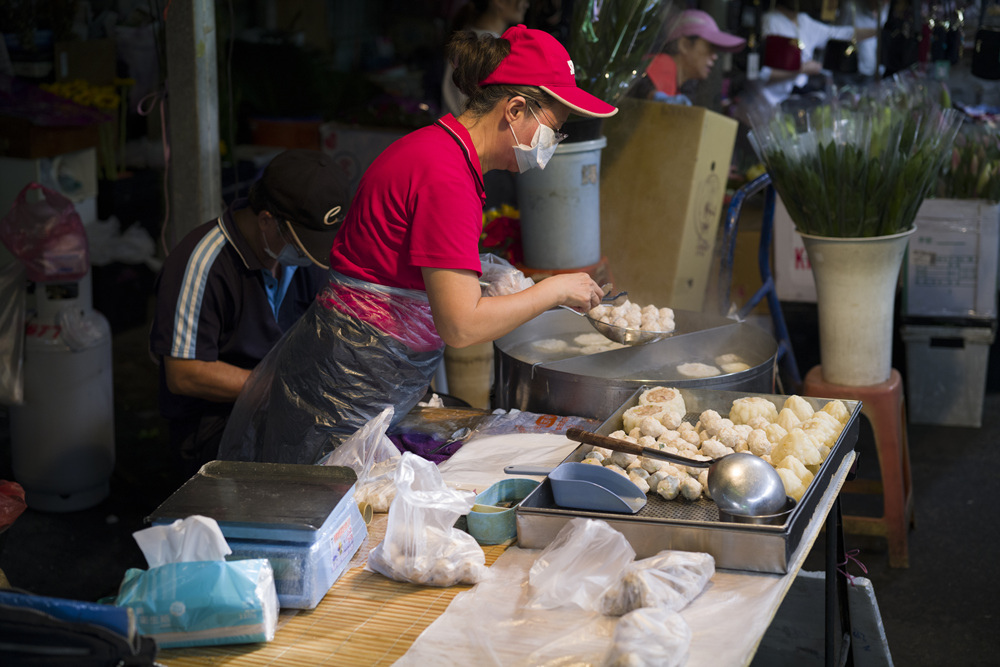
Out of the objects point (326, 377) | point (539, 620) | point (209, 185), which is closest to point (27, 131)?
point (209, 185)

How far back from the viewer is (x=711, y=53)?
5352 millimetres

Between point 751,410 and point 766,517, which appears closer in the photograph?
point 766,517

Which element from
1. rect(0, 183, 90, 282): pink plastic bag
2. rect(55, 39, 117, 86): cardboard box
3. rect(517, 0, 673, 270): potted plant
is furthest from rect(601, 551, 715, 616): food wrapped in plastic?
rect(55, 39, 117, 86): cardboard box

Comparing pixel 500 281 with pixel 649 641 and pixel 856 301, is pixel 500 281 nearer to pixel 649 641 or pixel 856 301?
pixel 649 641

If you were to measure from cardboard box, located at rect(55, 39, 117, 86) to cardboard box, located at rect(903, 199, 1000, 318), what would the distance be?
4985mm

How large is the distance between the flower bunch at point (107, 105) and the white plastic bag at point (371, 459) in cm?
455

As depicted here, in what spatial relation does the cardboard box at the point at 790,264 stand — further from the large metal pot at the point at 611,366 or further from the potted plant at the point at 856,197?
the large metal pot at the point at 611,366

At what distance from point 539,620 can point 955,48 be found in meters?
5.90

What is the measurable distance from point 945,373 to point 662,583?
3896mm

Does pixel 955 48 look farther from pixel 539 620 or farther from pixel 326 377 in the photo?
pixel 539 620

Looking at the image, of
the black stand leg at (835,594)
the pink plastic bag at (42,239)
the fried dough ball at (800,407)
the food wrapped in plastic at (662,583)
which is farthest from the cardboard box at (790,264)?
the food wrapped in plastic at (662,583)

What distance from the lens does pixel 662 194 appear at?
175 inches

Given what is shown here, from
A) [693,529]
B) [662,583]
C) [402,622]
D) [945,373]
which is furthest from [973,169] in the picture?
[402,622]

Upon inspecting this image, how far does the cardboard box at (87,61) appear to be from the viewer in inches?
234
